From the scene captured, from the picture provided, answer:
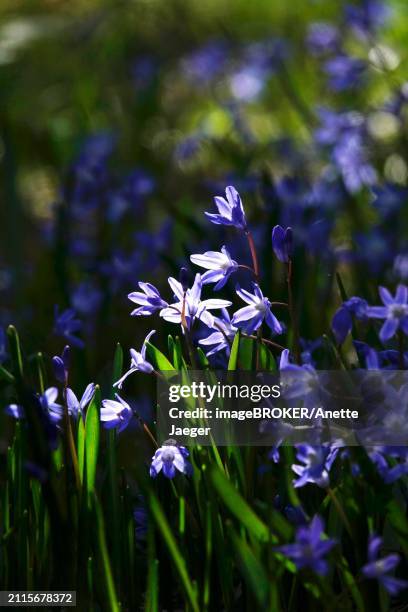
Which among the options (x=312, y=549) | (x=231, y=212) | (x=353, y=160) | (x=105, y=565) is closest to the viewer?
(x=312, y=549)

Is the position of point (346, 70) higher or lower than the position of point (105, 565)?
higher

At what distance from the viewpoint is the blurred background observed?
2445 millimetres

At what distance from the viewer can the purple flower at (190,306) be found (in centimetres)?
119

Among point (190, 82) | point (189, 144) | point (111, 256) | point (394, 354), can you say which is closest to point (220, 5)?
point (190, 82)

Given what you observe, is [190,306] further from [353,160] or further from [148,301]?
[353,160]

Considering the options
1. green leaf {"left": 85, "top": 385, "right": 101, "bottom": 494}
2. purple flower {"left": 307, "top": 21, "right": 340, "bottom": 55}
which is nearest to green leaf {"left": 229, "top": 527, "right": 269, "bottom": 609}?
green leaf {"left": 85, "top": 385, "right": 101, "bottom": 494}

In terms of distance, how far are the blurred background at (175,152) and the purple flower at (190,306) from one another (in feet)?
1.53

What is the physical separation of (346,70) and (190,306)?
173 centimetres

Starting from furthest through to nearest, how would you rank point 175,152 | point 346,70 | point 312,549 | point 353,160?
point 175,152 → point 353,160 → point 346,70 → point 312,549

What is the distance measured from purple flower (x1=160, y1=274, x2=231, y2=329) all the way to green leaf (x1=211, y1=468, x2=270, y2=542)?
0.26 meters

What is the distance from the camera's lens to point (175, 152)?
13.7 ft

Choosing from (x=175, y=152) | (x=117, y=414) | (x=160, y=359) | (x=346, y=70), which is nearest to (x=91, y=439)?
(x=117, y=414)

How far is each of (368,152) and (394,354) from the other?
6.19ft

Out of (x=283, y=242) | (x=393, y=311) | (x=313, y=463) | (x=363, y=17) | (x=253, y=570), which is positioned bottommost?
(x=253, y=570)
